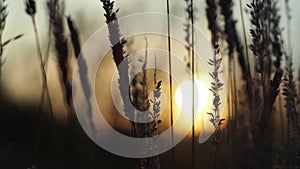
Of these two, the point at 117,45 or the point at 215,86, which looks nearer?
the point at 117,45

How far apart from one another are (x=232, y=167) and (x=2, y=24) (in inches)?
43.5

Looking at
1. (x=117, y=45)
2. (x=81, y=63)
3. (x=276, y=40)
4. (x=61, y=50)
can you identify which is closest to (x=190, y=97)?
(x=276, y=40)

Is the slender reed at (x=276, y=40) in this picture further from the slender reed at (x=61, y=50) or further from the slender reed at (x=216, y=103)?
the slender reed at (x=61, y=50)

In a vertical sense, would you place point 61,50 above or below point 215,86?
above

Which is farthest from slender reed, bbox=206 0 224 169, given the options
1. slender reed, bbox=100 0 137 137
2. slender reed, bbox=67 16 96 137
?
slender reed, bbox=67 16 96 137

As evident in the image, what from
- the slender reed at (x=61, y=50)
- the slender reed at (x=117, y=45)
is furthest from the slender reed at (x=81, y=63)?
the slender reed at (x=117, y=45)

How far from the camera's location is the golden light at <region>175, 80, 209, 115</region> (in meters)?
2.22

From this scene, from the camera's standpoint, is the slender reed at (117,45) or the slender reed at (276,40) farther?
the slender reed at (276,40)

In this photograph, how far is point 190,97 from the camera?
2285 millimetres

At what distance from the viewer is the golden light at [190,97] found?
2.22 meters

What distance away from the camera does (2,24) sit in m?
1.82

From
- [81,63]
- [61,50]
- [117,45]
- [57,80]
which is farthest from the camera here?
[57,80]

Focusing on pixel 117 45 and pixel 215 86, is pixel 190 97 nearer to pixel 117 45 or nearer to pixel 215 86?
pixel 215 86

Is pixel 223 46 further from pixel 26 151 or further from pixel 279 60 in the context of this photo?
pixel 26 151
